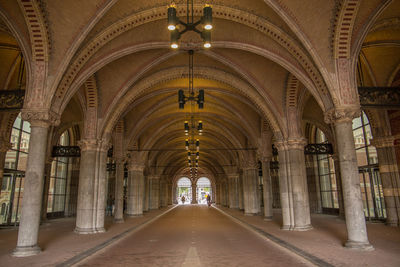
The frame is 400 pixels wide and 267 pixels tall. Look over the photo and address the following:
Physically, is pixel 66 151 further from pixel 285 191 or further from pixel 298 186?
pixel 298 186

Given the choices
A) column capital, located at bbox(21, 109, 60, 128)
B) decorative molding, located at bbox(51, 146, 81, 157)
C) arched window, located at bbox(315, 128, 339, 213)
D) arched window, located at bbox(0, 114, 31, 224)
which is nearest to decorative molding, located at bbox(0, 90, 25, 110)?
column capital, located at bbox(21, 109, 60, 128)

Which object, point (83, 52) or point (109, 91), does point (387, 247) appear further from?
point (109, 91)

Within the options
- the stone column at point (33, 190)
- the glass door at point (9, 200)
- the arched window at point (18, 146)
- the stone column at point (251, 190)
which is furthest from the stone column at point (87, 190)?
the stone column at point (251, 190)

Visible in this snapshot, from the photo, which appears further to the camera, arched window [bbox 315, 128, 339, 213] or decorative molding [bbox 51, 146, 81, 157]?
arched window [bbox 315, 128, 339, 213]

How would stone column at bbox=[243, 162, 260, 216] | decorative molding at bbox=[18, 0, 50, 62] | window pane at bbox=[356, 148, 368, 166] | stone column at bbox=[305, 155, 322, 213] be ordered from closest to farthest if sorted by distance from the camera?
decorative molding at bbox=[18, 0, 50, 62] < window pane at bbox=[356, 148, 368, 166] < stone column at bbox=[243, 162, 260, 216] < stone column at bbox=[305, 155, 322, 213]

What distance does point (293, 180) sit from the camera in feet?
43.1

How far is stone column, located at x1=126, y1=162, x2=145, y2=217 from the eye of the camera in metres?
22.6

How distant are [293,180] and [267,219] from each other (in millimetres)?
5905

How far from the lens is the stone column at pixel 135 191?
22.6 m

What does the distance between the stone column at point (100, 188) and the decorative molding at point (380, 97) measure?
448 inches

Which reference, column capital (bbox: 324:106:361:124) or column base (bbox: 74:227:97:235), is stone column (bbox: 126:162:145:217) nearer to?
column base (bbox: 74:227:97:235)

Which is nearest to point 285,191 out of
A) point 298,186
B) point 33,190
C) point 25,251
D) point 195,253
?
point 298,186

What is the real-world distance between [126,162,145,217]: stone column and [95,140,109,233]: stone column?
912 cm

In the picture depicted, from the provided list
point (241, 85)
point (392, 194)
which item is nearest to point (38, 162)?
point (241, 85)
